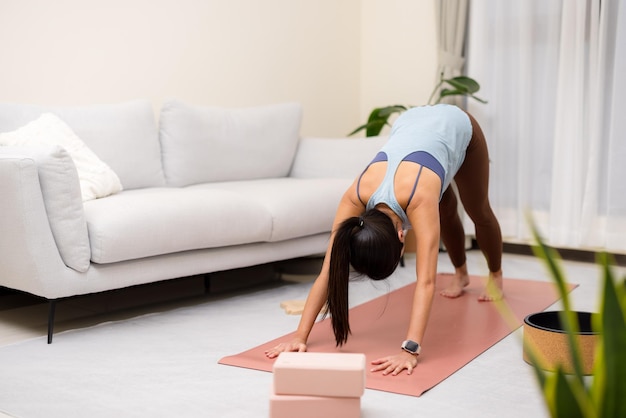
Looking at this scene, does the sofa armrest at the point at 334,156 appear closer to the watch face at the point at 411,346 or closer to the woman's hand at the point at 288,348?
the woman's hand at the point at 288,348

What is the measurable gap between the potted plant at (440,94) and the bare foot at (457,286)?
4.25 ft

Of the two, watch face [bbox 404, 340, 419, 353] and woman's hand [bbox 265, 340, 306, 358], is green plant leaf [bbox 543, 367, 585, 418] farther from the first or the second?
woman's hand [bbox 265, 340, 306, 358]

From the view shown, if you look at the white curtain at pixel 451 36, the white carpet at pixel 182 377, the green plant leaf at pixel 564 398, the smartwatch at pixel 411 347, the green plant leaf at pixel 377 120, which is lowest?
the white carpet at pixel 182 377

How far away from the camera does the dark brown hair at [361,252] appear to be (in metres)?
2.30

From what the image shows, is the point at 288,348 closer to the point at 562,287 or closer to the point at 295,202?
the point at 295,202

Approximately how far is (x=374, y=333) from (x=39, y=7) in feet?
7.52

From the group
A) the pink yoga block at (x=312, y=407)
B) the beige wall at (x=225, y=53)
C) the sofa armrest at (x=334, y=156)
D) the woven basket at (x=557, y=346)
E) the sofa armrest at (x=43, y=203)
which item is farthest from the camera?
the sofa armrest at (x=334, y=156)

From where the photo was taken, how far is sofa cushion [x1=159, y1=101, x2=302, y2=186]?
Answer: 3967 mm

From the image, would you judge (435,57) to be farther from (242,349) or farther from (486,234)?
(242,349)

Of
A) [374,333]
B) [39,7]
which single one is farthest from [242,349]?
[39,7]

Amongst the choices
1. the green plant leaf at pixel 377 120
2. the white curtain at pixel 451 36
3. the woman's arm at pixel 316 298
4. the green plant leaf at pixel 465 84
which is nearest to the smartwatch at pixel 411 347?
the woman's arm at pixel 316 298

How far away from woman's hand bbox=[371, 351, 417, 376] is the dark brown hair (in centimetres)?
20

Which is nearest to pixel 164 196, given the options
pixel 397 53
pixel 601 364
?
pixel 601 364

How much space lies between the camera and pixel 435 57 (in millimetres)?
5059
